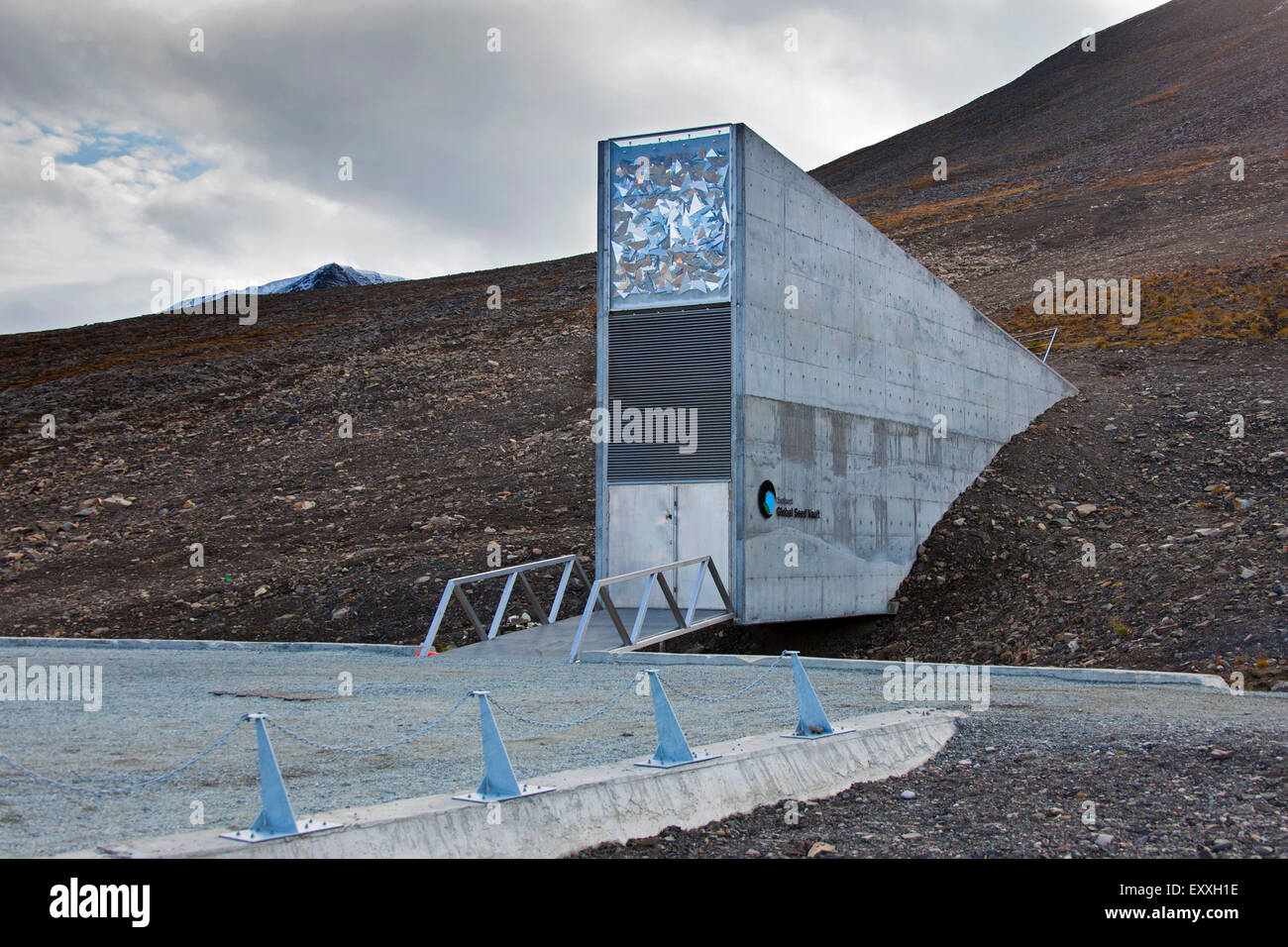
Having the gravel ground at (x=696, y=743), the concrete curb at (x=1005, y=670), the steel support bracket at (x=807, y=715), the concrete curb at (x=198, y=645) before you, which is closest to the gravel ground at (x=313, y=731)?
the gravel ground at (x=696, y=743)

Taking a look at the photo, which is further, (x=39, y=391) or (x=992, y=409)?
(x=39, y=391)

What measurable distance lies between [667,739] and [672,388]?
29.8 ft

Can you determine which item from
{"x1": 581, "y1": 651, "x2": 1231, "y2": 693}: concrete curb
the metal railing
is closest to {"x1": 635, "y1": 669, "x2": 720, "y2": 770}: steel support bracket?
{"x1": 581, "y1": 651, "x2": 1231, "y2": 693}: concrete curb

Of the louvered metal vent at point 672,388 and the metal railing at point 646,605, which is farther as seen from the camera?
the louvered metal vent at point 672,388

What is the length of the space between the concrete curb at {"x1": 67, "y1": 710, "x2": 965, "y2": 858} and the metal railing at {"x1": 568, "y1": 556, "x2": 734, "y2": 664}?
18.1 feet

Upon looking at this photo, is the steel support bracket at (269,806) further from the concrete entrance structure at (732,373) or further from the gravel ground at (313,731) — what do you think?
the concrete entrance structure at (732,373)

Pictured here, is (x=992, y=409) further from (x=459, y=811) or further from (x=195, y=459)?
(x=195, y=459)

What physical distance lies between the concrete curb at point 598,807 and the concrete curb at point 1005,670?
4445 millimetres

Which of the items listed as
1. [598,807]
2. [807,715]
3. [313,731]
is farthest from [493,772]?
[313,731]

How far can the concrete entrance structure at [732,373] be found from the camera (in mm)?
15117

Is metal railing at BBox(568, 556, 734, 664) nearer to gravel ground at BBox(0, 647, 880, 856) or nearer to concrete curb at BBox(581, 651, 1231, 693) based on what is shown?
concrete curb at BBox(581, 651, 1231, 693)
